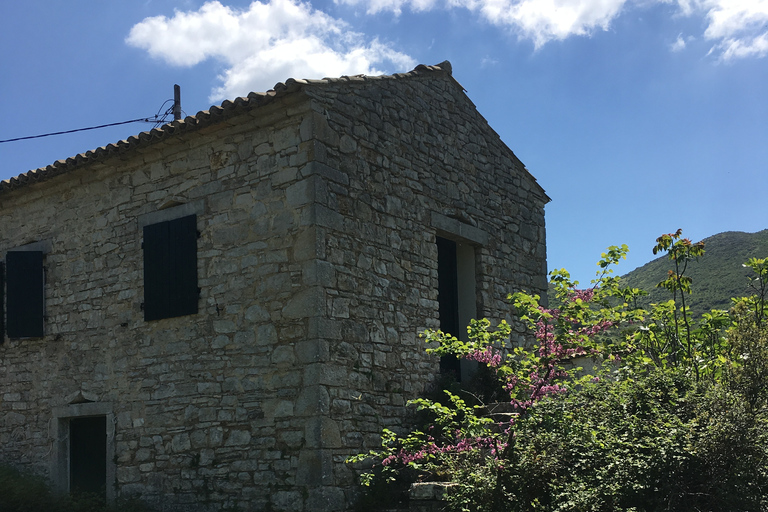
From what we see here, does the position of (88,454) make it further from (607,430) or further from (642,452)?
(642,452)

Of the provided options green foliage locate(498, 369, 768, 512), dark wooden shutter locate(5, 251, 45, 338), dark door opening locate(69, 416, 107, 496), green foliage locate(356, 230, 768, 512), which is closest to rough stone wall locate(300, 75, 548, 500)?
green foliage locate(356, 230, 768, 512)

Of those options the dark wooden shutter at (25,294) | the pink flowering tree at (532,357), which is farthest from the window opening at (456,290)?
the dark wooden shutter at (25,294)

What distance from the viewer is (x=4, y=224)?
1090cm

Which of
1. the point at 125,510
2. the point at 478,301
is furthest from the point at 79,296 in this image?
the point at 478,301

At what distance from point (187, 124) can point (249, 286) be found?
2014 millimetres

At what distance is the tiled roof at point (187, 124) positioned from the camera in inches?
308

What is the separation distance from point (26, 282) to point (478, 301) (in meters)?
6.12

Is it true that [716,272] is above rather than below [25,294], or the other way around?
above

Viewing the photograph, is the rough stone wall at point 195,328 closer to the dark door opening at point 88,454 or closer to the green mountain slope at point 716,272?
the dark door opening at point 88,454

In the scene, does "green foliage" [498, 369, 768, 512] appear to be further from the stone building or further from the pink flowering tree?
the stone building

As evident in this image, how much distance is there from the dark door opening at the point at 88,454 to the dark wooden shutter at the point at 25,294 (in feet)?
4.73

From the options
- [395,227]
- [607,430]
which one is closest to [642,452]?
[607,430]

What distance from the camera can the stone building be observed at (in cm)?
758

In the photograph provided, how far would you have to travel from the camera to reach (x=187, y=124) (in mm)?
8383
